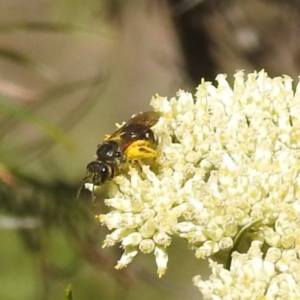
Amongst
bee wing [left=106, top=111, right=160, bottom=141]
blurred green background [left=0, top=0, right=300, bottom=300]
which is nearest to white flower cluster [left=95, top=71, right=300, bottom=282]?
bee wing [left=106, top=111, right=160, bottom=141]

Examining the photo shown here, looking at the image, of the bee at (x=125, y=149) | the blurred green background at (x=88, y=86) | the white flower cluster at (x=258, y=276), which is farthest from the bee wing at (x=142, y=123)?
the blurred green background at (x=88, y=86)

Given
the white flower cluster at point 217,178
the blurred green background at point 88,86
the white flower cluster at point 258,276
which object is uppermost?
the blurred green background at point 88,86

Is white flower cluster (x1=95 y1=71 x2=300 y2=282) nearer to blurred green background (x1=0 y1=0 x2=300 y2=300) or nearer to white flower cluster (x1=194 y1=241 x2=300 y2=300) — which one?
white flower cluster (x1=194 y1=241 x2=300 y2=300)

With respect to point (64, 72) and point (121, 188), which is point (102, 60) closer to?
point (64, 72)

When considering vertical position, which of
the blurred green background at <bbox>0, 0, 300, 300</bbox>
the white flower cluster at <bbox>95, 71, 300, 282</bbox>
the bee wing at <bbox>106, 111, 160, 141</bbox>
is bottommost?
the white flower cluster at <bbox>95, 71, 300, 282</bbox>

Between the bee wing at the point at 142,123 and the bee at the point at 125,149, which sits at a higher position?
the bee wing at the point at 142,123

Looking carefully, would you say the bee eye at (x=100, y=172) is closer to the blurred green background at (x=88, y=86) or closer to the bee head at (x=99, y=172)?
the bee head at (x=99, y=172)
